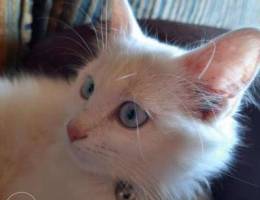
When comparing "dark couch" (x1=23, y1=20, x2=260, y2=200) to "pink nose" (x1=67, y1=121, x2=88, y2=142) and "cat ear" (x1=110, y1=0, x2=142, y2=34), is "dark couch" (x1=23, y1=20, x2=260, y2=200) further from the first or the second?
"pink nose" (x1=67, y1=121, x2=88, y2=142)

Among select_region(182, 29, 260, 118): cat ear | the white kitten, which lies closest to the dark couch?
the white kitten

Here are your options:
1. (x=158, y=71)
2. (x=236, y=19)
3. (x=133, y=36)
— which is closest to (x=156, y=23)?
(x=133, y=36)

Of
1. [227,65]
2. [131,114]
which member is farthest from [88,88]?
[227,65]

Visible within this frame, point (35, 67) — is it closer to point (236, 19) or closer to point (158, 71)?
point (158, 71)

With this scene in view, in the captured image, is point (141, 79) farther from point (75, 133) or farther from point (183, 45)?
point (183, 45)

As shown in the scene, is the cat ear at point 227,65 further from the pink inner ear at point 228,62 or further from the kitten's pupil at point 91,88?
the kitten's pupil at point 91,88

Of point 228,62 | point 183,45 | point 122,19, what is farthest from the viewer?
point 183,45
